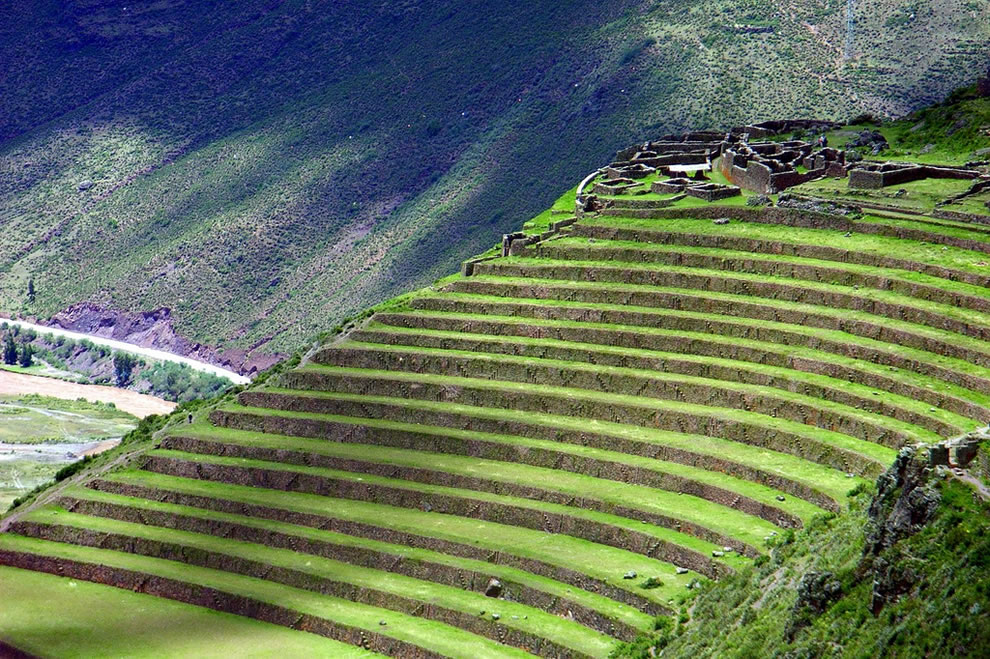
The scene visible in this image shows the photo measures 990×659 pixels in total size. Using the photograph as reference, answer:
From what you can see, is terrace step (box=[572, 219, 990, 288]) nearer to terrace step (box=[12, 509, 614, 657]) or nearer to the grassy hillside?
terrace step (box=[12, 509, 614, 657])

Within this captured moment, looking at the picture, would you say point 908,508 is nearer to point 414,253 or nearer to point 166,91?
point 414,253

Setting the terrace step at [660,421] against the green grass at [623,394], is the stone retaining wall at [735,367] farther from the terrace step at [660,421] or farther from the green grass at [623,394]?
the terrace step at [660,421]

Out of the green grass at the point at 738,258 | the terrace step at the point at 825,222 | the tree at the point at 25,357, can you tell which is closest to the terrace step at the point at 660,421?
the green grass at the point at 738,258

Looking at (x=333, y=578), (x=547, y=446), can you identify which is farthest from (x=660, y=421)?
(x=333, y=578)

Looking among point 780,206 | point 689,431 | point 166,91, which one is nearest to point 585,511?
point 689,431

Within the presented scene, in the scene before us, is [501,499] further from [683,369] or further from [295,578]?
[683,369]

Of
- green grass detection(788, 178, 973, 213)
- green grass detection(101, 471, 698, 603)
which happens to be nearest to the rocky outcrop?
green grass detection(101, 471, 698, 603)
